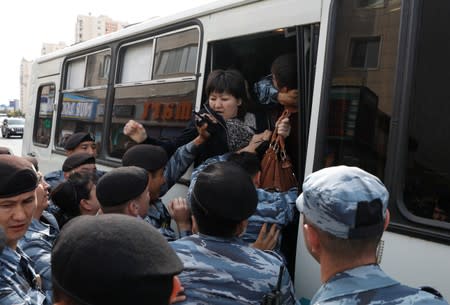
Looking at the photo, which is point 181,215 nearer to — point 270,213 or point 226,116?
point 270,213

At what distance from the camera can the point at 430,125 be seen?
2092 millimetres

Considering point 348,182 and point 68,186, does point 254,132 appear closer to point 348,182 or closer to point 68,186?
point 68,186

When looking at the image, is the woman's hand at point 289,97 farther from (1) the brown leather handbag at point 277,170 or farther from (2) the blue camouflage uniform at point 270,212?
(2) the blue camouflage uniform at point 270,212

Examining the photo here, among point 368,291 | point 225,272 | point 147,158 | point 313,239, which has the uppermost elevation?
point 147,158

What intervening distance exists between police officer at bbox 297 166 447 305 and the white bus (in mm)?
801

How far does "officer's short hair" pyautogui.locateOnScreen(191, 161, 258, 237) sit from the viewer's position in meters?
1.85

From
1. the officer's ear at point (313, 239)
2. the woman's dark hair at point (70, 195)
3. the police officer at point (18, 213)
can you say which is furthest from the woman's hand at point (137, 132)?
the officer's ear at point (313, 239)

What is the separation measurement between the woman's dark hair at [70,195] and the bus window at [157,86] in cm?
102

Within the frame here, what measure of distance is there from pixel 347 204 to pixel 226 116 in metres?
1.99

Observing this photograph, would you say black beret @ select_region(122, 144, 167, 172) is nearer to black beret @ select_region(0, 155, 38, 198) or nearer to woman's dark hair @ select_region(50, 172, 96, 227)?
woman's dark hair @ select_region(50, 172, 96, 227)

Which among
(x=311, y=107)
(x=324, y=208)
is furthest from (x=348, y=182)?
(x=311, y=107)

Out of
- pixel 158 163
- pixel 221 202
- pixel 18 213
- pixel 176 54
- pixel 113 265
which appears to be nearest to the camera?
pixel 113 265

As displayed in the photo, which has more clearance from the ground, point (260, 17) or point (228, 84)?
point (260, 17)

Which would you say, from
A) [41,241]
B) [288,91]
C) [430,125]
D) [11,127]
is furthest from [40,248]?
[11,127]
